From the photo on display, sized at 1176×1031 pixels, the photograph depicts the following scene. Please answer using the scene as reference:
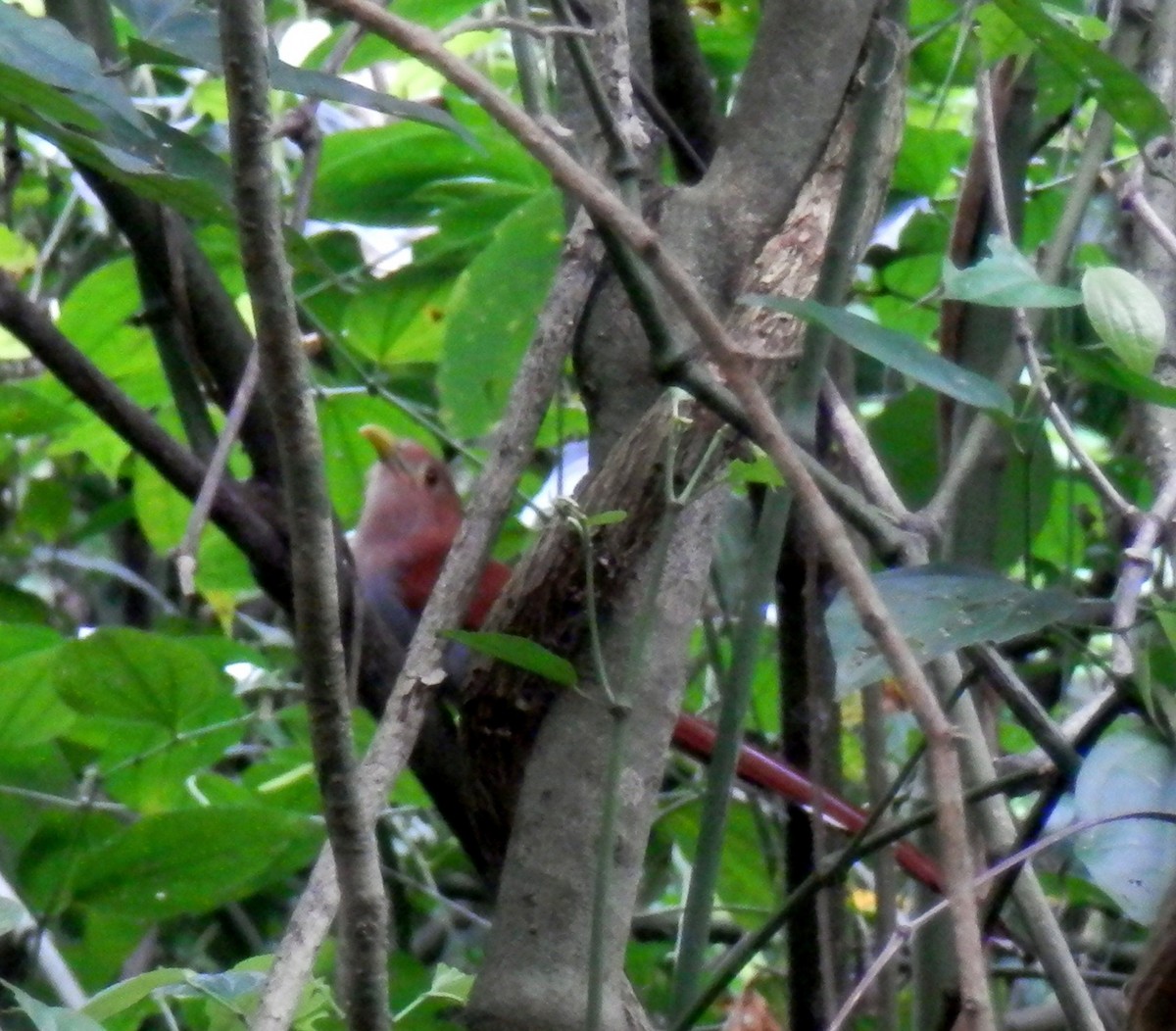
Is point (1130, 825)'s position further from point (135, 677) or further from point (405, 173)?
point (405, 173)

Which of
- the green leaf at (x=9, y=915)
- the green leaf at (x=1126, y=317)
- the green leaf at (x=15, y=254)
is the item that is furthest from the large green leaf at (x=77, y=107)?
the green leaf at (x=15, y=254)

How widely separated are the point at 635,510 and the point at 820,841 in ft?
0.90

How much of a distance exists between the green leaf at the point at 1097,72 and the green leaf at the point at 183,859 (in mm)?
925

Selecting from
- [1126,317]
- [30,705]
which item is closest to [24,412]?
[30,705]

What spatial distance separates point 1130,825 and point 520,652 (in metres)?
0.37

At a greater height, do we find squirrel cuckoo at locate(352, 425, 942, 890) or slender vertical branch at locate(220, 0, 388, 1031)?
slender vertical branch at locate(220, 0, 388, 1031)

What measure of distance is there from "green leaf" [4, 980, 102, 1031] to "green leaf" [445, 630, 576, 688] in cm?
30

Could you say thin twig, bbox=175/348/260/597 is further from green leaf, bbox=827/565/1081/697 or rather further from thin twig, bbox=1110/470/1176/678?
thin twig, bbox=1110/470/1176/678

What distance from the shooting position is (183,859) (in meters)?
1.47

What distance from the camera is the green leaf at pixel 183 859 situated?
56.6 inches

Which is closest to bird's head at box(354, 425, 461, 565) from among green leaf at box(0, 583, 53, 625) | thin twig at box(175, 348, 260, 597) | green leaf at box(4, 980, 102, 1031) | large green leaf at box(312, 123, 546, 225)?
green leaf at box(0, 583, 53, 625)

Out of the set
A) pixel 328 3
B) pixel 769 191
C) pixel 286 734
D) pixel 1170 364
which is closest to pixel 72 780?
pixel 286 734

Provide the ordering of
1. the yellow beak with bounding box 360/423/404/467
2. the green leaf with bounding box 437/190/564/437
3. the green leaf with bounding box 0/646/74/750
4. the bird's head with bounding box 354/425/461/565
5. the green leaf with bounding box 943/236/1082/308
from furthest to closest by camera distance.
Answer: the bird's head with bounding box 354/425/461/565
the yellow beak with bounding box 360/423/404/467
the green leaf with bounding box 437/190/564/437
the green leaf with bounding box 0/646/74/750
the green leaf with bounding box 943/236/1082/308

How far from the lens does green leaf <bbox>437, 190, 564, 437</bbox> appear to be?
1.69 metres
